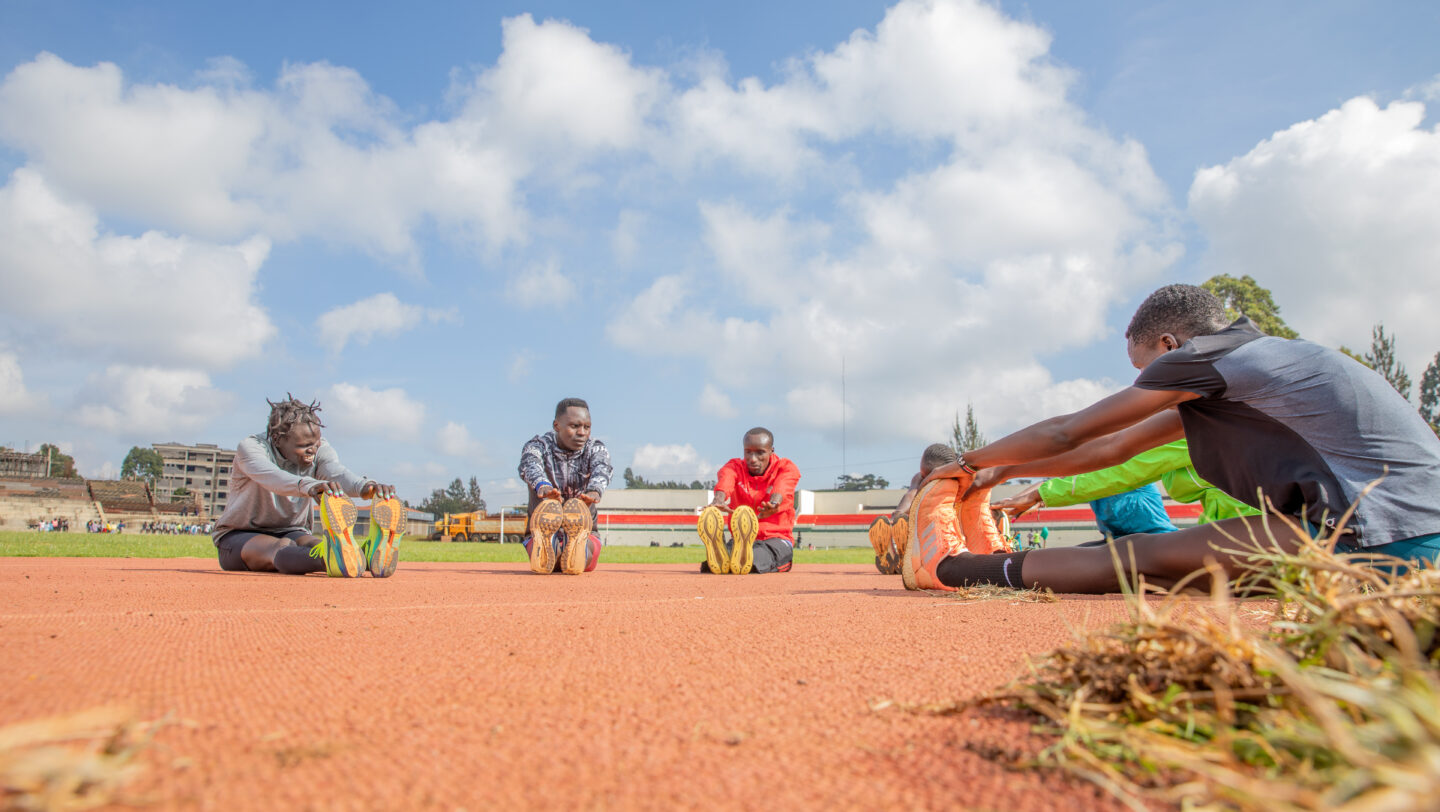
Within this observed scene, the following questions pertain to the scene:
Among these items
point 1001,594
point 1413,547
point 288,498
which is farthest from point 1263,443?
point 288,498

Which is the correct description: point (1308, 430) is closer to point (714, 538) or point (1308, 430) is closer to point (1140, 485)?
point (1140, 485)

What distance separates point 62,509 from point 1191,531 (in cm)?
6015

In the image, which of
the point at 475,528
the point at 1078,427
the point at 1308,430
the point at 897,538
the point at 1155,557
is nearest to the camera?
the point at 1308,430

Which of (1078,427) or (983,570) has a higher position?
(1078,427)

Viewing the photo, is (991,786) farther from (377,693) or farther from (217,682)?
(217,682)

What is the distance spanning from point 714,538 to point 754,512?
51cm

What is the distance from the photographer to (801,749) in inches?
46.7

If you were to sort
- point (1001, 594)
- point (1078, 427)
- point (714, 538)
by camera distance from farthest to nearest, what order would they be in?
point (714, 538) < point (1001, 594) < point (1078, 427)

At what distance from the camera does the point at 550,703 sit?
146 centimetres

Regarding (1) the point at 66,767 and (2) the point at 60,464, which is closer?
(1) the point at 66,767

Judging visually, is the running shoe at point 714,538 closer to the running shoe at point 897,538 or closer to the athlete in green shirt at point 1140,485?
the running shoe at point 897,538

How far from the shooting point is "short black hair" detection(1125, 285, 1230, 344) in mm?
3520

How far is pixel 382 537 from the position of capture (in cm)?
561

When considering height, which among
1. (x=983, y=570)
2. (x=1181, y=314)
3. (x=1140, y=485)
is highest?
(x=1181, y=314)
